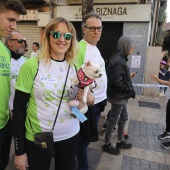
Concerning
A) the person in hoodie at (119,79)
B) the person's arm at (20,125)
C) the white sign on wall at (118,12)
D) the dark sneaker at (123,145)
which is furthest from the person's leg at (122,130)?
the white sign on wall at (118,12)

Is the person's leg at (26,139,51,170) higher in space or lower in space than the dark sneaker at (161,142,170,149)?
higher

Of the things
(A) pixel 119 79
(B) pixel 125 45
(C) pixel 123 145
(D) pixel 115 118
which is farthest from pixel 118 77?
A: (C) pixel 123 145

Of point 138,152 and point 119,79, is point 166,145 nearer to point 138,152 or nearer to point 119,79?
point 138,152

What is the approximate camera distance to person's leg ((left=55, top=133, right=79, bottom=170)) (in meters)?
1.82

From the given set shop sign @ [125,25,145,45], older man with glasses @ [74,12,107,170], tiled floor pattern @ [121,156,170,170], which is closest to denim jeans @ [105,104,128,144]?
tiled floor pattern @ [121,156,170,170]

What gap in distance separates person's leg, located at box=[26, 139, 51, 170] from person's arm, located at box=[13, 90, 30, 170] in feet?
0.21

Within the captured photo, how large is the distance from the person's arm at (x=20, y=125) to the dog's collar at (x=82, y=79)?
0.49 m

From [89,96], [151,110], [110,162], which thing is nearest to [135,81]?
[151,110]

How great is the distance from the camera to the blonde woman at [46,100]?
165cm

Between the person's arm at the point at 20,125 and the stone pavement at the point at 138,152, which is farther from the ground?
the person's arm at the point at 20,125

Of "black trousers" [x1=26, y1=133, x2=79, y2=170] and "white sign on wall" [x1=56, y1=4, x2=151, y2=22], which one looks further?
"white sign on wall" [x1=56, y1=4, x2=151, y2=22]

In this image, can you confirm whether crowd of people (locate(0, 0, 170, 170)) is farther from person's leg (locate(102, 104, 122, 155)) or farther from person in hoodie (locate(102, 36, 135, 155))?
person's leg (locate(102, 104, 122, 155))

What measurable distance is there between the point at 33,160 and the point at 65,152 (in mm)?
303

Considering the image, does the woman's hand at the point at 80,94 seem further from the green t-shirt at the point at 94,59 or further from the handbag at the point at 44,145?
the green t-shirt at the point at 94,59
